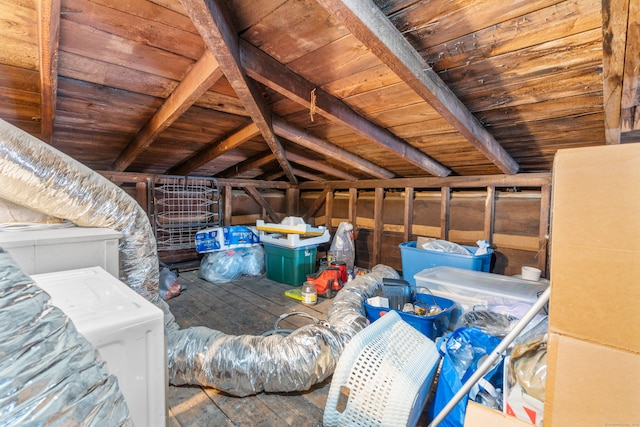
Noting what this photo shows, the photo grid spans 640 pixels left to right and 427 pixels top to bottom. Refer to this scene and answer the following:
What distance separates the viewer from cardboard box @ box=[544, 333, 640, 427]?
536 millimetres

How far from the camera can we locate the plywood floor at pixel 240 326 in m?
1.25

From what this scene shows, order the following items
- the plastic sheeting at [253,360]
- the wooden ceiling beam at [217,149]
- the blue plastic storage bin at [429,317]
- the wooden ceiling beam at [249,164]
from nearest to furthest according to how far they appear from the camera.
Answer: the plastic sheeting at [253,360]
the blue plastic storage bin at [429,317]
the wooden ceiling beam at [217,149]
the wooden ceiling beam at [249,164]

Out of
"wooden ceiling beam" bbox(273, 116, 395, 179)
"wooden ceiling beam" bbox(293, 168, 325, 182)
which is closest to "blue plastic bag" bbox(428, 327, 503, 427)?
"wooden ceiling beam" bbox(273, 116, 395, 179)

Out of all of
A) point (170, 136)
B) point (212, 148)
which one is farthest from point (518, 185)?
point (170, 136)

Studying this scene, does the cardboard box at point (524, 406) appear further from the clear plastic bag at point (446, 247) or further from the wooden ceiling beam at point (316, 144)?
the wooden ceiling beam at point (316, 144)

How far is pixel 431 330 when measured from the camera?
1.60m

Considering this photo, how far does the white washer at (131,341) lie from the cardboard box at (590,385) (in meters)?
0.92

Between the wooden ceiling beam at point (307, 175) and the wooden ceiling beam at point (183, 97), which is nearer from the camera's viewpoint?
the wooden ceiling beam at point (183, 97)

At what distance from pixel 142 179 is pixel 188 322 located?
72.3 inches

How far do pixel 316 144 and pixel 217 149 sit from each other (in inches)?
39.4

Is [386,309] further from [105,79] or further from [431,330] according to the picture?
[105,79]

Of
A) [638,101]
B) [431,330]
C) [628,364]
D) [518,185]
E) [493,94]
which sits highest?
[493,94]

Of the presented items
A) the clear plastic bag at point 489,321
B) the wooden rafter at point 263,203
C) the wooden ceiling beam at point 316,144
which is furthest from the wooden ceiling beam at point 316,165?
the clear plastic bag at point 489,321

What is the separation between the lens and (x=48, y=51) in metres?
1.24
